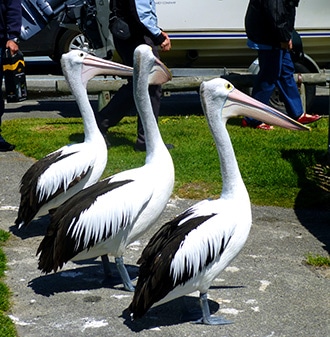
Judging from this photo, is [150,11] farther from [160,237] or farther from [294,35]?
[160,237]

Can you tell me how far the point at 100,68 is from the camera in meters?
6.21

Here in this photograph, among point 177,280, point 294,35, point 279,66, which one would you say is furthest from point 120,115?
point 177,280

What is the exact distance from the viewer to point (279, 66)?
905 cm

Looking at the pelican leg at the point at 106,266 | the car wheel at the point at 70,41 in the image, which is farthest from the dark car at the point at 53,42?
the pelican leg at the point at 106,266

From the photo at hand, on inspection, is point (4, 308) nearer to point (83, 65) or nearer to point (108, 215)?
point (108, 215)

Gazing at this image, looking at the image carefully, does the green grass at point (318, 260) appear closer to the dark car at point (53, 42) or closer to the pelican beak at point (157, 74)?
the pelican beak at point (157, 74)

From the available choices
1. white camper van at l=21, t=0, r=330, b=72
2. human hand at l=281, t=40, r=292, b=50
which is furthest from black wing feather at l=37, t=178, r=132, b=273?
white camper van at l=21, t=0, r=330, b=72

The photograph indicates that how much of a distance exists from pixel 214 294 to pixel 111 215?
84 cm

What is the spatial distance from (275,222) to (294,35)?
3908 millimetres

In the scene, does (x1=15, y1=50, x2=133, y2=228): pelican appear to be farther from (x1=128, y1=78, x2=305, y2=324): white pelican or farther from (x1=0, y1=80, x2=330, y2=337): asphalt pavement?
(x1=128, y1=78, x2=305, y2=324): white pelican

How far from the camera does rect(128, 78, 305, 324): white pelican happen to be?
437 centimetres

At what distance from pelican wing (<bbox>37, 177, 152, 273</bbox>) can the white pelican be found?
35 centimetres

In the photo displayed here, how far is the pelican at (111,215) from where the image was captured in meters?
4.84

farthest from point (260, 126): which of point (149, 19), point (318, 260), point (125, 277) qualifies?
point (125, 277)
